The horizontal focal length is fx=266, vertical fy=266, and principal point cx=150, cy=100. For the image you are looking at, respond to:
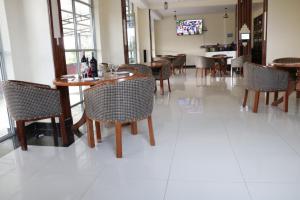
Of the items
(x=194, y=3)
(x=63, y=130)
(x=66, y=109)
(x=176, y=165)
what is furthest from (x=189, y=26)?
(x=176, y=165)

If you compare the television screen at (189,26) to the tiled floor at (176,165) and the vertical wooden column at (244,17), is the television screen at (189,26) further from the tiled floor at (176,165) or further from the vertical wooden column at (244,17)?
the tiled floor at (176,165)

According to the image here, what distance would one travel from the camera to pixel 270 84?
167 inches

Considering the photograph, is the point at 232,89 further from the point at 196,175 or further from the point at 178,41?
the point at 178,41

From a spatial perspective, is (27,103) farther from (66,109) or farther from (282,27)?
(282,27)

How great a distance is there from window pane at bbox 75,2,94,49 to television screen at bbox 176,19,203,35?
969 cm

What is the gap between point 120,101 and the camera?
2699mm

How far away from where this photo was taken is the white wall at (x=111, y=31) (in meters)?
6.96

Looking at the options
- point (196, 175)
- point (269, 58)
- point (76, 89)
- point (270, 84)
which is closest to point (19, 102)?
point (196, 175)

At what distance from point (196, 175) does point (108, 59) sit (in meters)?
5.44

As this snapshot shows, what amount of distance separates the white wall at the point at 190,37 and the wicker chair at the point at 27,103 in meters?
13.3

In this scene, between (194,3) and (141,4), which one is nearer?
(141,4)

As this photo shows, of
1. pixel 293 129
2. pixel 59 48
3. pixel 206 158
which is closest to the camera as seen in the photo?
pixel 206 158

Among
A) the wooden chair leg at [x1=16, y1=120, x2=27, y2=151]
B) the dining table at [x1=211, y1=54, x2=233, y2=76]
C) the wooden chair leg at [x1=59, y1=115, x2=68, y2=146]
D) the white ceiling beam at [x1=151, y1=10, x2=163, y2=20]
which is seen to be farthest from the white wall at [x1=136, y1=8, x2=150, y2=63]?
the wooden chair leg at [x1=16, y1=120, x2=27, y2=151]

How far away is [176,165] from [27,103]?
1.80 metres
